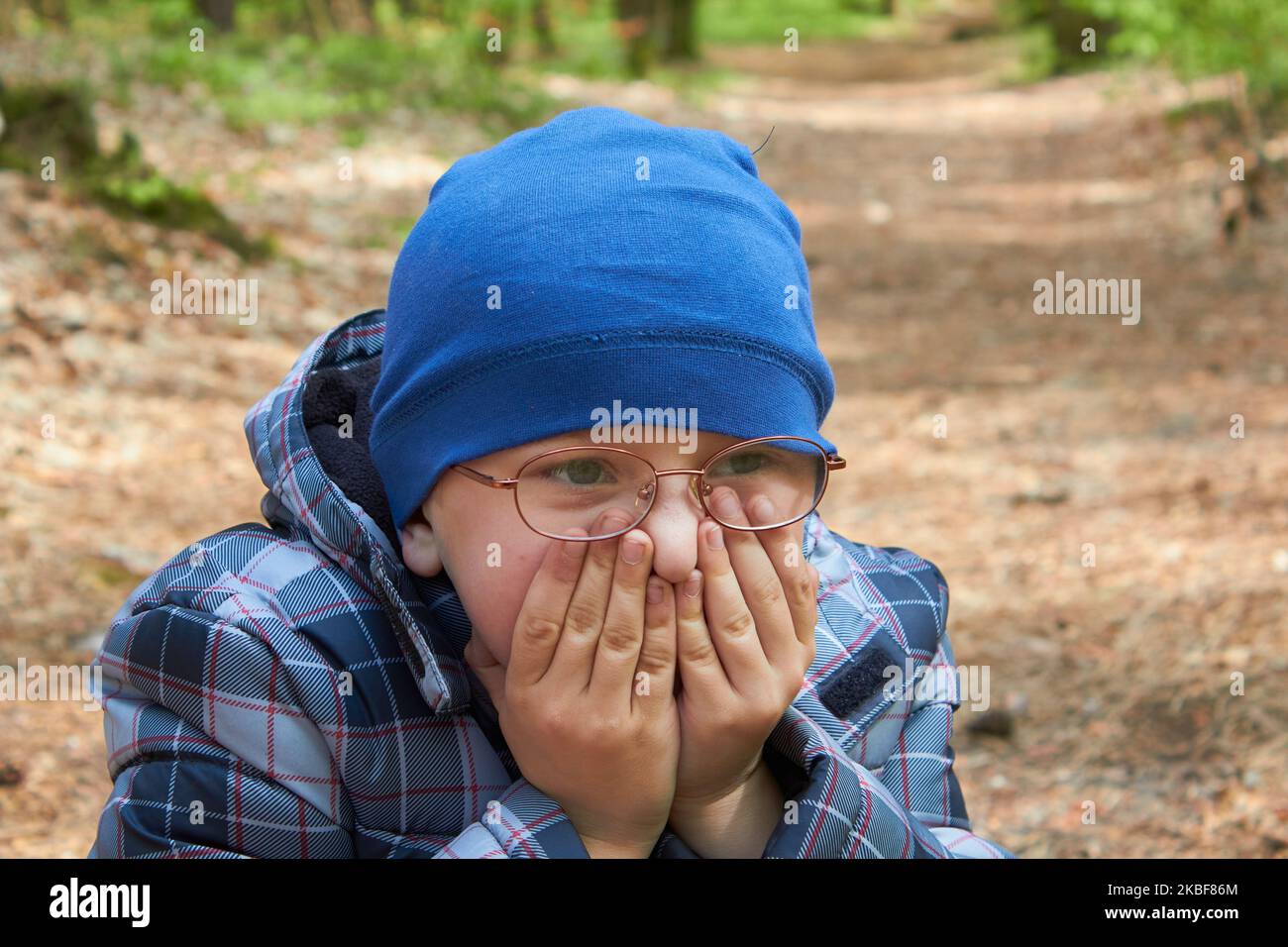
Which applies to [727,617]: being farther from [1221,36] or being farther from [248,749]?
[1221,36]

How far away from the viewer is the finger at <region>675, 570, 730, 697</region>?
162cm

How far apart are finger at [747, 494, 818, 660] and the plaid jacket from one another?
168mm

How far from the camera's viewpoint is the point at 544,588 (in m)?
1.60

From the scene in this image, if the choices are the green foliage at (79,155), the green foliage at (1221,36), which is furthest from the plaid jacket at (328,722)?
the green foliage at (1221,36)

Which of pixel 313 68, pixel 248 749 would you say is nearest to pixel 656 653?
pixel 248 749

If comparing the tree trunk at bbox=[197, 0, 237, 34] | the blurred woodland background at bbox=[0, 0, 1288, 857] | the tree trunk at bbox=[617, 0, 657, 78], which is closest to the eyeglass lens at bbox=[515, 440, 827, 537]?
the blurred woodland background at bbox=[0, 0, 1288, 857]

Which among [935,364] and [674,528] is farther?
[935,364]

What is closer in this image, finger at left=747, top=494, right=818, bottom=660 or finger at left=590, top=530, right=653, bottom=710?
finger at left=590, top=530, right=653, bottom=710

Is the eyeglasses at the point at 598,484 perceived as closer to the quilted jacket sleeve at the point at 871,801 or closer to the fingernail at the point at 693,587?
the fingernail at the point at 693,587

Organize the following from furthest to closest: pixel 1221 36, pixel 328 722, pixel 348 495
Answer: pixel 1221 36 → pixel 348 495 → pixel 328 722

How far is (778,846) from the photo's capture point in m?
1.67

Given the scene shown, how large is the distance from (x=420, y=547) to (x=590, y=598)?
32 cm

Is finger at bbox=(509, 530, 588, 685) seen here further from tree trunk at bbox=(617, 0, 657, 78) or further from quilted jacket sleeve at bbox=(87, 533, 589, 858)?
tree trunk at bbox=(617, 0, 657, 78)
